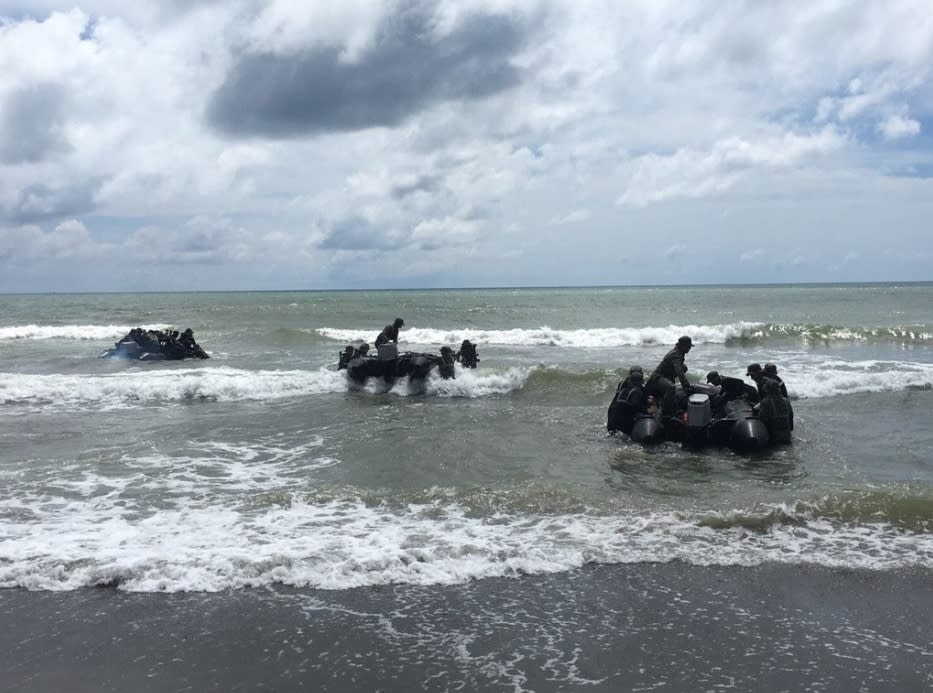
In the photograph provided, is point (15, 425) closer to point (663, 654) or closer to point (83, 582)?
point (83, 582)

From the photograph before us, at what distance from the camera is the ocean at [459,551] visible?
15.9ft

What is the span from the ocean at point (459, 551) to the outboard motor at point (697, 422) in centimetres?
23

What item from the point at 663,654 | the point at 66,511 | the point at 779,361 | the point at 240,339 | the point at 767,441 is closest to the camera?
the point at 663,654

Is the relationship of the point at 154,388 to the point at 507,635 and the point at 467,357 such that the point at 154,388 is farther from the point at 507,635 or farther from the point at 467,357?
the point at 507,635

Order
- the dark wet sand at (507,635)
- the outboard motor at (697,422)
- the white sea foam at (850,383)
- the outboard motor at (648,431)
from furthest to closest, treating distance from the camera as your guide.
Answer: the white sea foam at (850,383) → the outboard motor at (648,431) → the outboard motor at (697,422) → the dark wet sand at (507,635)

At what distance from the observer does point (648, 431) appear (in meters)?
11.5

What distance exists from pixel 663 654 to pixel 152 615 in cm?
380

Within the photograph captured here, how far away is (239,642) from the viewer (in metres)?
5.12

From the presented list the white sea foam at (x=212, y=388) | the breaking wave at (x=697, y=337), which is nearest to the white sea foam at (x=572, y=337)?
the breaking wave at (x=697, y=337)

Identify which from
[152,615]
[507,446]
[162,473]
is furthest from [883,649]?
[162,473]

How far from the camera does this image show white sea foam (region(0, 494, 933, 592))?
6.30 metres

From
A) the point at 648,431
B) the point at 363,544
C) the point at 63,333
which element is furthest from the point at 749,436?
the point at 63,333

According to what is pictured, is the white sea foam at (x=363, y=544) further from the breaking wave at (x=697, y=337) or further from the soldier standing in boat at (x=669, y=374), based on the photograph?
the breaking wave at (x=697, y=337)

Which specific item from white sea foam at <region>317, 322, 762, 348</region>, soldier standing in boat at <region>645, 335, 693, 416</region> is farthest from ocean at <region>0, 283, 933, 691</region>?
white sea foam at <region>317, 322, 762, 348</region>
